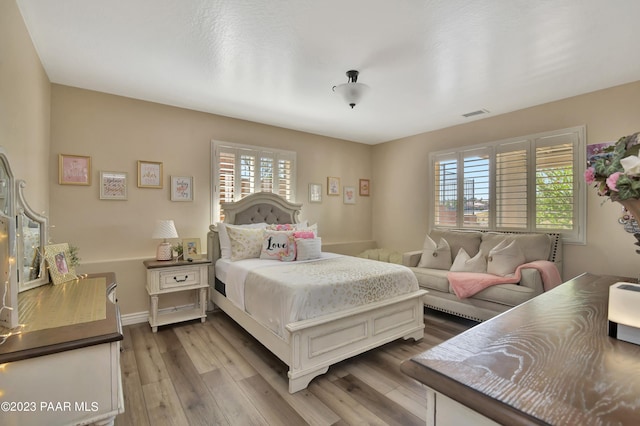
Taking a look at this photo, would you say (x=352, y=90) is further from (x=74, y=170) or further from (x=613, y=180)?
(x=74, y=170)

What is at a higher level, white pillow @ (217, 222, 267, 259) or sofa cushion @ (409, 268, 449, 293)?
white pillow @ (217, 222, 267, 259)

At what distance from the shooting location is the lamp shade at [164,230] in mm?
3275

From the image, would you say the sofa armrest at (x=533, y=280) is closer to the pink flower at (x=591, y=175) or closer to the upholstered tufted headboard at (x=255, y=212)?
the pink flower at (x=591, y=175)

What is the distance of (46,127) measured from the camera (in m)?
2.83

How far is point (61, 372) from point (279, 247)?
2.33 metres

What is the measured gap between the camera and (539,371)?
0.72 m

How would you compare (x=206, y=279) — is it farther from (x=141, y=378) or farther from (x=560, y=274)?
(x=560, y=274)

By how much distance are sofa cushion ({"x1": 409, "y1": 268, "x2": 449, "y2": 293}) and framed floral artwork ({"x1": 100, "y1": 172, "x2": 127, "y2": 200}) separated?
3600 millimetres

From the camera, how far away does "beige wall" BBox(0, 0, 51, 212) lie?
168 cm

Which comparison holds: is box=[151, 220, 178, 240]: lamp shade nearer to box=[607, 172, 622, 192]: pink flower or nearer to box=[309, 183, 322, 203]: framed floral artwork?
box=[309, 183, 322, 203]: framed floral artwork

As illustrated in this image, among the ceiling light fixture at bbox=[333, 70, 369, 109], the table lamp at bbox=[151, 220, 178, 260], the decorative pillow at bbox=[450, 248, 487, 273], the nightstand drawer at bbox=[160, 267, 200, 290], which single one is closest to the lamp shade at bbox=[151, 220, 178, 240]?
the table lamp at bbox=[151, 220, 178, 260]

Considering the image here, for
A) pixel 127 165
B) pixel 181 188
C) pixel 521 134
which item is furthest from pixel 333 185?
pixel 127 165

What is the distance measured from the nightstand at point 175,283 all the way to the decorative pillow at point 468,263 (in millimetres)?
2967

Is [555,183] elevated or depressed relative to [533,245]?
elevated
